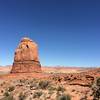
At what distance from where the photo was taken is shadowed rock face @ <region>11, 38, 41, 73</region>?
53.8 metres

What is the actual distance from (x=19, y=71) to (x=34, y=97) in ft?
106

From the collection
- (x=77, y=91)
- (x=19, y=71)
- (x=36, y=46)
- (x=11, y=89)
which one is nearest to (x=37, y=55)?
(x=36, y=46)

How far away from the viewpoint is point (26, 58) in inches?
2160

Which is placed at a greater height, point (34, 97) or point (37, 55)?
point (37, 55)

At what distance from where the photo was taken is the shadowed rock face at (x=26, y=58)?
53.8 metres

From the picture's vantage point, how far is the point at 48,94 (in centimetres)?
2222

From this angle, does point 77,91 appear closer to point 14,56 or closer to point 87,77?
point 87,77

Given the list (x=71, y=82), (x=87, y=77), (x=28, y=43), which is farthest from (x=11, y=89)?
(x=28, y=43)

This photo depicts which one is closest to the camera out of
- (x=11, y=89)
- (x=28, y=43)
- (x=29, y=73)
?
(x=11, y=89)

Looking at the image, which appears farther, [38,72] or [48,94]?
[38,72]

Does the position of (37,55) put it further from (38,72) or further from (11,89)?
(11,89)

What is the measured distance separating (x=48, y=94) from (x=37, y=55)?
35.3m

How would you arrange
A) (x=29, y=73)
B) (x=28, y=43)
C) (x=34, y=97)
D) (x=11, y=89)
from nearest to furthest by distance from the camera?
1. (x=34, y=97)
2. (x=11, y=89)
3. (x=29, y=73)
4. (x=28, y=43)

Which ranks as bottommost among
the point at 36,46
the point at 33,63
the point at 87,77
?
the point at 87,77
